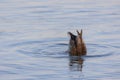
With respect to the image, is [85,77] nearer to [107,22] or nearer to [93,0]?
[107,22]

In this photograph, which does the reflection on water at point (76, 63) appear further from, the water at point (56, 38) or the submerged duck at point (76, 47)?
the submerged duck at point (76, 47)

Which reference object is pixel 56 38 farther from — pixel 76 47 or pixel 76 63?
pixel 76 63

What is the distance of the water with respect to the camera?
1176 centimetres

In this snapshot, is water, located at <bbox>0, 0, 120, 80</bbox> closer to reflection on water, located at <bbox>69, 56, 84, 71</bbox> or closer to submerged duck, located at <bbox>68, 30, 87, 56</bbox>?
reflection on water, located at <bbox>69, 56, 84, 71</bbox>

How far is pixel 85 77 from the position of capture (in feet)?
37.1

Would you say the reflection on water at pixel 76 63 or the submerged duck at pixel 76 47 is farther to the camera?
the submerged duck at pixel 76 47

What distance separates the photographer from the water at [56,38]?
38.6ft

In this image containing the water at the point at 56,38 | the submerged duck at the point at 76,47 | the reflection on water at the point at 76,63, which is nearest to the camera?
the water at the point at 56,38

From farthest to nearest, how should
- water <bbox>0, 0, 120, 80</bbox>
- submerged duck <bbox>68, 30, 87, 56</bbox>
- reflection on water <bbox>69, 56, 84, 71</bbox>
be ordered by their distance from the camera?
submerged duck <bbox>68, 30, 87, 56</bbox> → reflection on water <bbox>69, 56, 84, 71</bbox> → water <bbox>0, 0, 120, 80</bbox>

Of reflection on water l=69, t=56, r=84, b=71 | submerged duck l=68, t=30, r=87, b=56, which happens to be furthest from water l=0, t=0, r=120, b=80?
submerged duck l=68, t=30, r=87, b=56

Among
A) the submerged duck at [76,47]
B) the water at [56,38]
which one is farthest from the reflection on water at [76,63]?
the submerged duck at [76,47]

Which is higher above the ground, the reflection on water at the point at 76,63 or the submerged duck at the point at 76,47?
the submerged duck at the point at 76,47

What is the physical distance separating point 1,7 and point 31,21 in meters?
2.41

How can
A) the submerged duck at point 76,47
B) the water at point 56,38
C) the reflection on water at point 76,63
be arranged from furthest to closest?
the submerged duck at point 76,47, the reflection on water at point 76,63, the water at point 56,38
